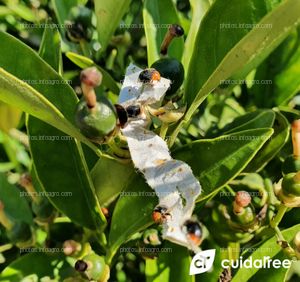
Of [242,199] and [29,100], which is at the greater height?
[29,100]

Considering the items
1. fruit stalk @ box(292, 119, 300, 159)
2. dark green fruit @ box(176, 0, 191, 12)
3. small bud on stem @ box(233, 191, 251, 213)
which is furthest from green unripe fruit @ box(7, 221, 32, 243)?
dark green fruit @ box(176, 0, 191, 12)

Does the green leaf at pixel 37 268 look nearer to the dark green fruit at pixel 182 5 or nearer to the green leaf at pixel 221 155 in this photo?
the green leaf at pixel 221 155

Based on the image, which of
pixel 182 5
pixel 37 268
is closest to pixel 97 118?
pixel 37 268

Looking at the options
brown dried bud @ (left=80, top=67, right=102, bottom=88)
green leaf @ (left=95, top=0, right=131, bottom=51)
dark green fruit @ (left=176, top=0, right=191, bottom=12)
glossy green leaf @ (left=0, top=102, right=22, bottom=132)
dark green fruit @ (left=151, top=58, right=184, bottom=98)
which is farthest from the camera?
dark green fruit @ (left=176, top=0, right=191, bottom=12)

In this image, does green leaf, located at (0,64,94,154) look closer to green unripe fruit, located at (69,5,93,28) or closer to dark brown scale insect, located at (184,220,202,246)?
dark brown scale insect, located at (184,220,202,246)

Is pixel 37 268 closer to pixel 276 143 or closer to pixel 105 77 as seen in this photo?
pixel 105 77

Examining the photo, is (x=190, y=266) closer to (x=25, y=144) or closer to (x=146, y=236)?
(x=146, y=236)

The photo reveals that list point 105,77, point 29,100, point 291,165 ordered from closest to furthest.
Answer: point 29,100, point 291,165, point 105,77
